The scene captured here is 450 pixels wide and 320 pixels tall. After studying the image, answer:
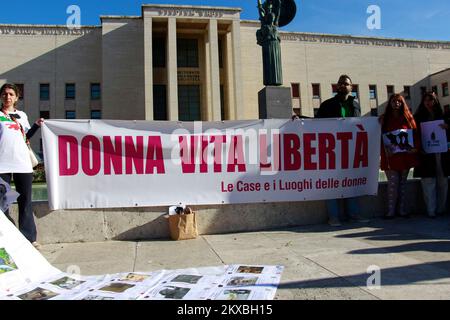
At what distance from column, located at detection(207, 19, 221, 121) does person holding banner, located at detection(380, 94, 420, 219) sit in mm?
34675

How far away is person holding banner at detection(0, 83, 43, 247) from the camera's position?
4.52 meters

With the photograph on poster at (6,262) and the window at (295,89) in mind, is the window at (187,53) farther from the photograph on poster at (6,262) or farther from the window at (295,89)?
the photograph on poster at (6,262)

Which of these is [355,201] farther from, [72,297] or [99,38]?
[99,38]

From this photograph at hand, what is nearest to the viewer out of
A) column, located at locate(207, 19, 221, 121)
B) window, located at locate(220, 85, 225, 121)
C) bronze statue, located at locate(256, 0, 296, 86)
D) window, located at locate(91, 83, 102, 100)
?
bronze statue, located at locate(256, 0, 296, 86)

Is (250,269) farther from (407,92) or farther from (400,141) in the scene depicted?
(407,92)

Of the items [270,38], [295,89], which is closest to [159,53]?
[295,89]

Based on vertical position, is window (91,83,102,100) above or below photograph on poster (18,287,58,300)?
above

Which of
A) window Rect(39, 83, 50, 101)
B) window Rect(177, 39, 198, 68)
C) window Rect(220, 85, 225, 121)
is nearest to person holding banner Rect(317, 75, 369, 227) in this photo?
window Rect(220, 85, 225, 121)

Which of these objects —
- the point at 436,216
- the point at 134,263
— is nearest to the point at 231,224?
the point at 134,263

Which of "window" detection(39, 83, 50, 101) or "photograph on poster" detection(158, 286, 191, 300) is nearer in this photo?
"photograph on poster" detection(158, 286, 191, 300)

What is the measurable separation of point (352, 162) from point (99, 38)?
4634cm

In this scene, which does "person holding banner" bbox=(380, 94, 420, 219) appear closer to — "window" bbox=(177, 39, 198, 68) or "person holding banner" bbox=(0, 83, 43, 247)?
"person holding banner" bbox=(0, 83, 43, 247)

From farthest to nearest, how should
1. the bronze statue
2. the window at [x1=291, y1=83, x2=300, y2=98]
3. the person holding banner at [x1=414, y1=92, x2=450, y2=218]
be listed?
the window at [x1=291, y1=83, x2=300, y2=98] < the bronze statue < the person holding banner at [x1=414, y1=92, x2=450, y2=218]

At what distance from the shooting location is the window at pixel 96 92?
45875 millimetres
